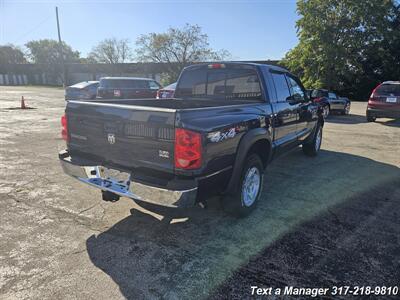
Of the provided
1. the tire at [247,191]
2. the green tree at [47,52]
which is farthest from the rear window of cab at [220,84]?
the green tree at [47,52]

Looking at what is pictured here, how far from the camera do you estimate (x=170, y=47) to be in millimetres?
38094

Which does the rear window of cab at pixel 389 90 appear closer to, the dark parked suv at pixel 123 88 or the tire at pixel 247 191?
the dark parked suv at pixel 123 88

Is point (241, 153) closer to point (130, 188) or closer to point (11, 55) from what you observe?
point (130, 188)

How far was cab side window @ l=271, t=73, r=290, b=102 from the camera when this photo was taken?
4746 mm

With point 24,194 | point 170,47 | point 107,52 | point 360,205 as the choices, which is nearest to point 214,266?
point 360,205

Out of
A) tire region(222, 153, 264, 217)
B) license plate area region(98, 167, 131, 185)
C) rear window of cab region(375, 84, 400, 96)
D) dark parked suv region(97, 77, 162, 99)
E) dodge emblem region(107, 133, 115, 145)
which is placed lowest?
tire region(222, 153, 264, 217)

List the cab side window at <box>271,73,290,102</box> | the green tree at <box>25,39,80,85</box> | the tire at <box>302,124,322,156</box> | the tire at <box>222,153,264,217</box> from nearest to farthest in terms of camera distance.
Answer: the tire at <box>222,153,264,217</box>, the cab side window at <box>271,73,290,102</box>, the tire at <box>302,124,322,156</box>, the green tree at <box>25,39,80,85</box>

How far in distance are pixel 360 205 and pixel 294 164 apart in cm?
215

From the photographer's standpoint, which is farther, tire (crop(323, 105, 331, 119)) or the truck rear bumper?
tire (crop(323, 105, 331, 119))

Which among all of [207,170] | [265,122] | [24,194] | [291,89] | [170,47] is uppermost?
[170,47]

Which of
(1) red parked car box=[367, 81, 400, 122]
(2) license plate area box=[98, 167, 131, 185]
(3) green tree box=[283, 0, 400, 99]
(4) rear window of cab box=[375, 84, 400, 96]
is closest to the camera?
(2) license plate area box=[98, 167, 131, 185]

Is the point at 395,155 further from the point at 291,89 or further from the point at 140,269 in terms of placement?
the point at 140,269

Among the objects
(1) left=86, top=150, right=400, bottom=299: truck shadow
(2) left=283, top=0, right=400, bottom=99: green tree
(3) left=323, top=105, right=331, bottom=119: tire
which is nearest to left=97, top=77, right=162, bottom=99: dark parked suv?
(3) left=323, top=105, right=331, bottom=119: tire

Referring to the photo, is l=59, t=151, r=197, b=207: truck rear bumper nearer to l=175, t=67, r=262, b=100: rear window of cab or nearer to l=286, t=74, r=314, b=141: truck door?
l=175, t=67, r=262, b=100: rear window of cab
